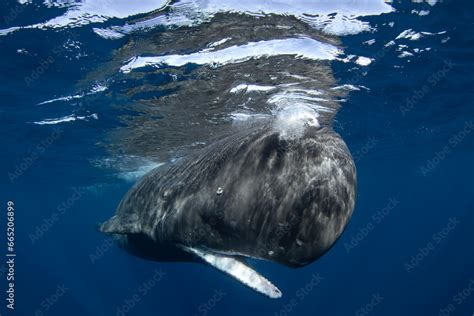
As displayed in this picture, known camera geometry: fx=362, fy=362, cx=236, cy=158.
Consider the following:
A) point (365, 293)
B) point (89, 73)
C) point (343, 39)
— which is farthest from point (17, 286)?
point (343, 39)

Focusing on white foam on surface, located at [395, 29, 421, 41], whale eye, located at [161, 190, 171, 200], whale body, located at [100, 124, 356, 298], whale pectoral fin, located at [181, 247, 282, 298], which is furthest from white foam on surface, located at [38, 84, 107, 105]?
whale pectoral fin, located at [181, 247, 282, 298]

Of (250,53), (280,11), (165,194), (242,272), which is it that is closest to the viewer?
(242,272)

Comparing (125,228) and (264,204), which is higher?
(264,204)

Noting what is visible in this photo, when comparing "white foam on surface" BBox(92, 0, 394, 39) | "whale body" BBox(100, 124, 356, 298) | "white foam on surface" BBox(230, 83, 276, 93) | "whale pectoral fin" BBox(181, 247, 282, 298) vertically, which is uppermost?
"white foam on surface" BBox(92, 0, 394, 39)

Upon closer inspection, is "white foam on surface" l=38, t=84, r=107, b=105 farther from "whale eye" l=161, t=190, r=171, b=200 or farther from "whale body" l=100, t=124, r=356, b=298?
"whale body" l=100, t=124, r=356, b=298

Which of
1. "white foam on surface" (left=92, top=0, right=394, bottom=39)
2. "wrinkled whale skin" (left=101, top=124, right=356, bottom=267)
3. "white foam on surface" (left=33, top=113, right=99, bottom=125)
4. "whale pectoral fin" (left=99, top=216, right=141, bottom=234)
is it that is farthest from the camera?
"white foam on surface" (left=33, top=113, right=99, bottom=125)

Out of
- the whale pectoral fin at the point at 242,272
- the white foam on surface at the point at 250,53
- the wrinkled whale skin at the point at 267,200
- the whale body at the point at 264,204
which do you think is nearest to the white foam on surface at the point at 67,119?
the white foam on surface at the point at 250,53

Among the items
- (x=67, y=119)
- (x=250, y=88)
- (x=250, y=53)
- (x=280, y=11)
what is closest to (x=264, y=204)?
(x=280, y=11)

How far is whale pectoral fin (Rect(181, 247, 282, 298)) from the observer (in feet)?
11.5

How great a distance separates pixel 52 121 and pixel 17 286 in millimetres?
75147

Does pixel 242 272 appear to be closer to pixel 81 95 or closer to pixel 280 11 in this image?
pixel 280 11

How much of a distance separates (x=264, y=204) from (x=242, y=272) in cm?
73

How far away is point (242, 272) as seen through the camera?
372 centimetres

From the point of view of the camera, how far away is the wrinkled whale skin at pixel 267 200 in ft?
11.2
